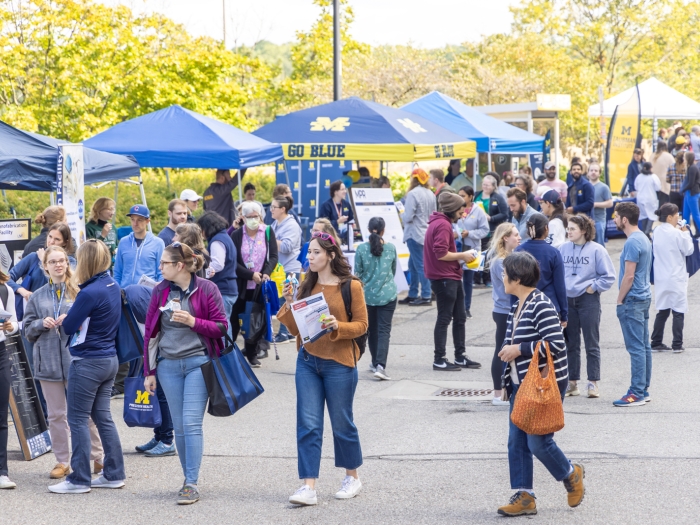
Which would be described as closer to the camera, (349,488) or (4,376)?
(349,488)

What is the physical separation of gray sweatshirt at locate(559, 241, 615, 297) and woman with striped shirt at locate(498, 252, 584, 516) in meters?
2.96

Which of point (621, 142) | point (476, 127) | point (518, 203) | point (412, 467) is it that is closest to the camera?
point (412, 467)

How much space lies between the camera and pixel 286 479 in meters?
6.43

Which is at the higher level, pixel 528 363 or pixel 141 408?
pixel 528 363

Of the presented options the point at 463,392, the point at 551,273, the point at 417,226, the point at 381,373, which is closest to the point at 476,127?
the point at 417,226

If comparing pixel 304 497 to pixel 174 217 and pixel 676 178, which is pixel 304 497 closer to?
pixel 174 217

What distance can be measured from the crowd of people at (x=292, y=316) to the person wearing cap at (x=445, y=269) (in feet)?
0.05

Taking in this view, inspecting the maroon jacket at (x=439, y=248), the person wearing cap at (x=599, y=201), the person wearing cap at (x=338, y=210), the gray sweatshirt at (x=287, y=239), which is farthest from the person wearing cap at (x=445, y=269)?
the person wearing cap at (x=599, y=201)

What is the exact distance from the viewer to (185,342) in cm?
589

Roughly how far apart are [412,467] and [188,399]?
1.75m

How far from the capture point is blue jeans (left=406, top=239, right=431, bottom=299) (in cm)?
1396

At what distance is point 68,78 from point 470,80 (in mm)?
19096

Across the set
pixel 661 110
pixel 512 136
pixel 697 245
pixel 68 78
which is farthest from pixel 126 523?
pixel 661 110

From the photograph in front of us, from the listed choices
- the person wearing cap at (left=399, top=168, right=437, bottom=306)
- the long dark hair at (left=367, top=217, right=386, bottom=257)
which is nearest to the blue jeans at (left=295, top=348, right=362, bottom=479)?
the long dark hair at (left=367, top=217, right=386, bottom=257)
